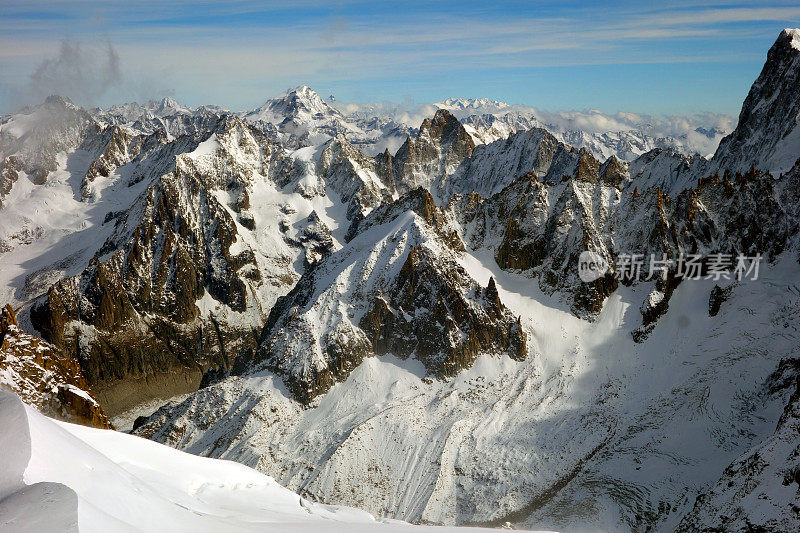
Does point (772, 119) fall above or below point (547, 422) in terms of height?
above

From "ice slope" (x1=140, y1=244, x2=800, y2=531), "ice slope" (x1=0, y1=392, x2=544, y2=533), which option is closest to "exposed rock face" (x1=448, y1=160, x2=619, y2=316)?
"ice slope" (x1=140, y1=244, x2=800, y2=531)

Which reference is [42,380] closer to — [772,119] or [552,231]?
[552,231]

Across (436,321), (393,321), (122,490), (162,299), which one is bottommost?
(162,299)

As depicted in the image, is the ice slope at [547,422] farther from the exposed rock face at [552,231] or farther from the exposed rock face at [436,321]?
the exposed rock face at [552,231]

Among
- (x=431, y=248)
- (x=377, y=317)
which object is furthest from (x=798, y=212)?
(x=377, y=317)

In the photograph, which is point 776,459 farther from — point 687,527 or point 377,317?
point 377,317

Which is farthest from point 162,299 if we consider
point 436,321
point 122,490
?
point 122,490
